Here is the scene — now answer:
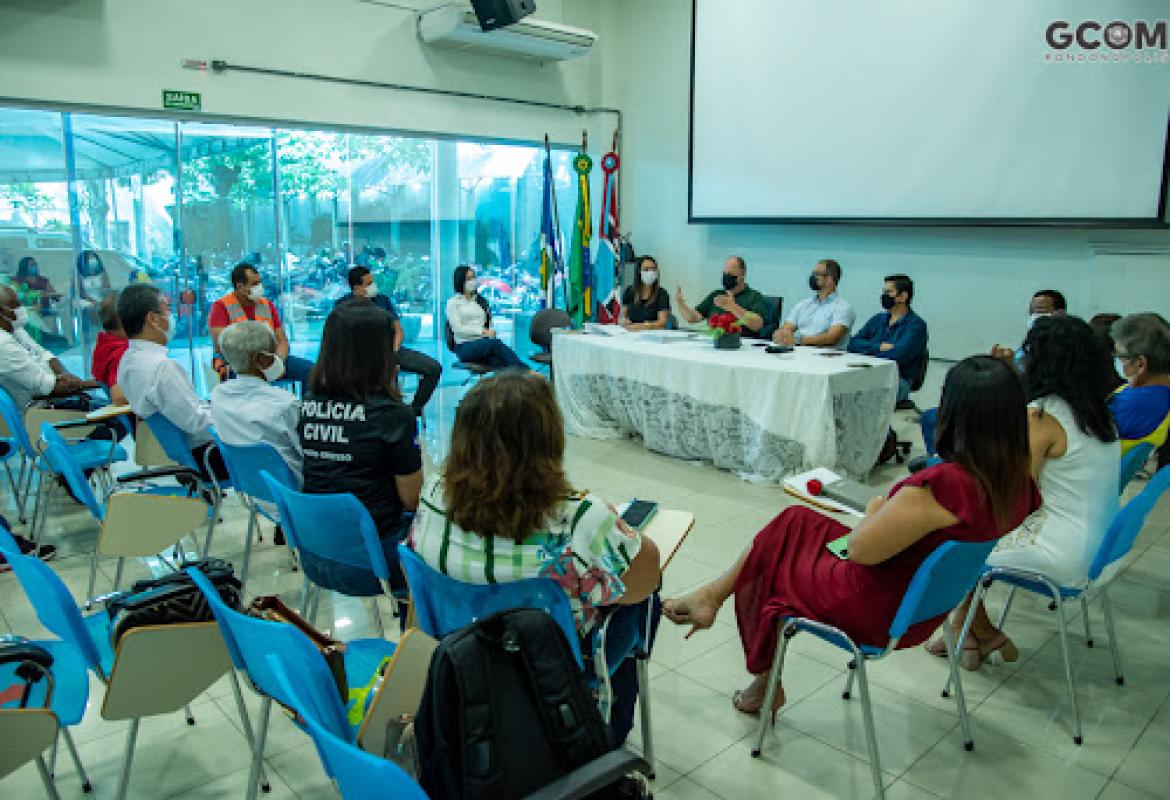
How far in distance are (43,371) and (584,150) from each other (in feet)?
18.6

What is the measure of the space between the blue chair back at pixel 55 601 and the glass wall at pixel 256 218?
17.0 ft

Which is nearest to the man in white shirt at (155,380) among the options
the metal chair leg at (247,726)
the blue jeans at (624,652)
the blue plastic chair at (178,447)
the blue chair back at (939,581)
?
the blue plastic chair at (178,447)

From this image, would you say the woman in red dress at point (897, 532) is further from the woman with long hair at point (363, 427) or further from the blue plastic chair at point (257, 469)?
the blue plastic chair at point (257, 469)

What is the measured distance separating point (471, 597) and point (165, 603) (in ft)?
2.21

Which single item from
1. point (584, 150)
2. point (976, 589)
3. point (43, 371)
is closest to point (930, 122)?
point (584, 150)

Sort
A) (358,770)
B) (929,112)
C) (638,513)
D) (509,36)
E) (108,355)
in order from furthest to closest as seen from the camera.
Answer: (509,36) < (929,112) < (108,355) < (638,513) < (358,770)

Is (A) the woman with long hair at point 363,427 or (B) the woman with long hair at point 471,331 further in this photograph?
(B) the woman with long hair at point 471,331

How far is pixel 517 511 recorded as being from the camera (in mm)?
1723

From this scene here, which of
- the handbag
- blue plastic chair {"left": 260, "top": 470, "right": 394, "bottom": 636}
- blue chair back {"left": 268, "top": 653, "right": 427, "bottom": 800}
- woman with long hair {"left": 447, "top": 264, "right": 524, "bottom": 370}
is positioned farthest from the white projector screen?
blue chair back {"left": 268, "top": 653, "right": 427, "bottom": 800}

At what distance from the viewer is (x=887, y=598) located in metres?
2.15

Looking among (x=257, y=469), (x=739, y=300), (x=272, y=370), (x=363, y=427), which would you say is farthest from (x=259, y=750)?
(x=739, y=300)

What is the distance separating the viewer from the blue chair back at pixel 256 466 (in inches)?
113

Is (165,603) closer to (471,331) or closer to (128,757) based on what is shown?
(128,757)

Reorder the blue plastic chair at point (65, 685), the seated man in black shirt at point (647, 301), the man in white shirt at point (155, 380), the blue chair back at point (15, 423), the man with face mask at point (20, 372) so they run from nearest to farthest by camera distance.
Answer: the blue plastic chair at point (65, 685)
the man in white shirt at point (155, 380)
the blue chair back at point (15, 423)
the man with face mask at point (20, 372)
the seated man in black shirt at point (647, 301)
